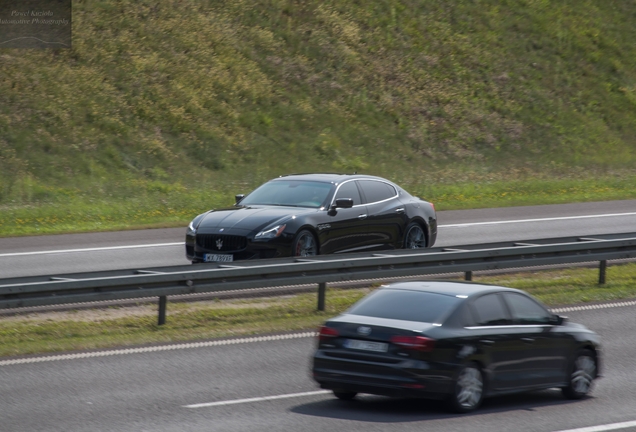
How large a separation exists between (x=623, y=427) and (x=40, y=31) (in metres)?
30.2

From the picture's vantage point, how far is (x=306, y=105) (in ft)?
122

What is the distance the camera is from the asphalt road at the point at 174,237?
18.4 m

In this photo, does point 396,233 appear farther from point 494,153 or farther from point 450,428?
point 494,153

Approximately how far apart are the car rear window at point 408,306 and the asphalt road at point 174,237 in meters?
9.04

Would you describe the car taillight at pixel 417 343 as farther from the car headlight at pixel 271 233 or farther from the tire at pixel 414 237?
the tire at pixel 414 237

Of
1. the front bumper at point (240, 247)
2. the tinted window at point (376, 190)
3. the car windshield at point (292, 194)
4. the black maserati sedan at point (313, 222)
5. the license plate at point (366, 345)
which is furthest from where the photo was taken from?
the tinted window at point (376, 190)

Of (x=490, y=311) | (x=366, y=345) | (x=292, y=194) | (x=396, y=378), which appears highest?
(x=292, y=194)

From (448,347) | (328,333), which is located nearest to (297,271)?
(328,333)

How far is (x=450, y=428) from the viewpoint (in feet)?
28.0

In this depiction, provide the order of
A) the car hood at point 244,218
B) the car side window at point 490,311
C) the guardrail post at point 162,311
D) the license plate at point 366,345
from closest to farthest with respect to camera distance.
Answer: the license plate at point 366,345 → the car side window at point 490,311 → the guardrail post at point 162,311 → the car hood at point 244,218

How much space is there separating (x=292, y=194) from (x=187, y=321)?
14.0ft

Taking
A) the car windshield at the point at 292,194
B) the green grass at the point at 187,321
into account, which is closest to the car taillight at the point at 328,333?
the green grass at the point at 187,321

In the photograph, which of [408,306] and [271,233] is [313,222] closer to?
[271,233]

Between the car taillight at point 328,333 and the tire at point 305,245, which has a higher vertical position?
the tire at point 305,245
